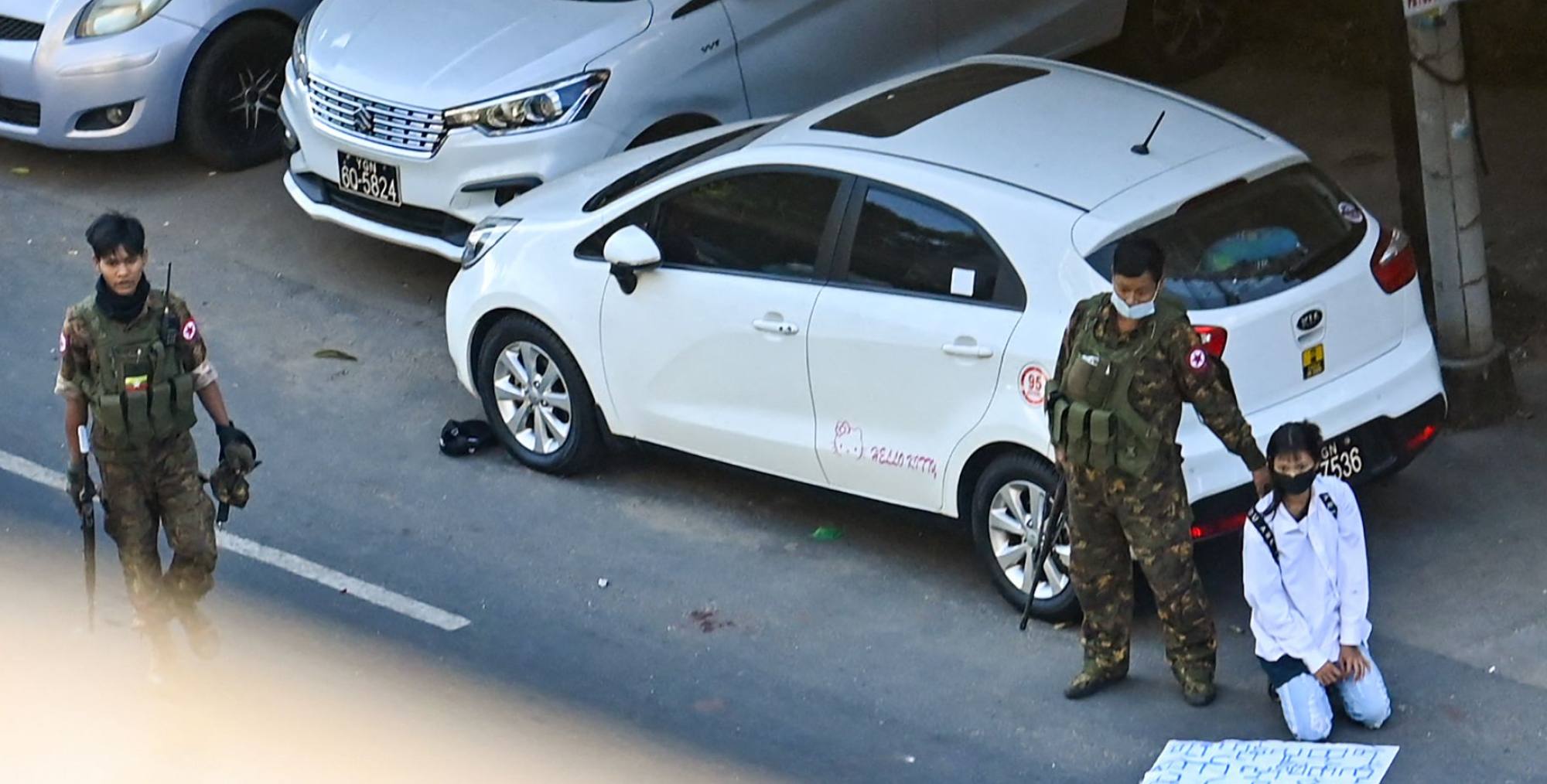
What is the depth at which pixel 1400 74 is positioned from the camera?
9.60 metres

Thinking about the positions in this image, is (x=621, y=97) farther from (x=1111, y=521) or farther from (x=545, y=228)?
(x=1111, y=521)

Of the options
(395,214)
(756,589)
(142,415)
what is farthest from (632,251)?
(395,214)

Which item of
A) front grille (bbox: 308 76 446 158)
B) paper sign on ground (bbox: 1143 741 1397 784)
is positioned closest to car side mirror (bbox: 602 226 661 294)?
Result: front grille (bbox: 308 76 446 158)

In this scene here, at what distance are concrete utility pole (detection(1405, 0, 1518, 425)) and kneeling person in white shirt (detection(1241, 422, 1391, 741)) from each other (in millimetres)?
2309

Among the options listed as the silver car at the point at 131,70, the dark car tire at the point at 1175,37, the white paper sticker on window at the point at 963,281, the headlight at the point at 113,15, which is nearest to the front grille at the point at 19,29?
the silver car at the point at 131,70

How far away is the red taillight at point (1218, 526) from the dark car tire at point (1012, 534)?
0.44m

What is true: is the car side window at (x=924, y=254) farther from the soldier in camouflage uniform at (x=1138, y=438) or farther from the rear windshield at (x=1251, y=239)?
the soldier in camouflage uniform at (x=1138, y=438)

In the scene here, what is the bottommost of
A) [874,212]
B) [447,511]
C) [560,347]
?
[447,511]

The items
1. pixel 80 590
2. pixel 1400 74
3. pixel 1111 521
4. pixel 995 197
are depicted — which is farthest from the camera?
pixel 1400 74

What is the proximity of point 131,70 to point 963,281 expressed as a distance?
19.8 feet

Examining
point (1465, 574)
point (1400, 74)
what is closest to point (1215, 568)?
point (1465, 574)

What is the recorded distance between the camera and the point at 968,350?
24.2ft

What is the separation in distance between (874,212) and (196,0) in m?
5.63

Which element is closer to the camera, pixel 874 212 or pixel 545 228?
pixel 874 212
